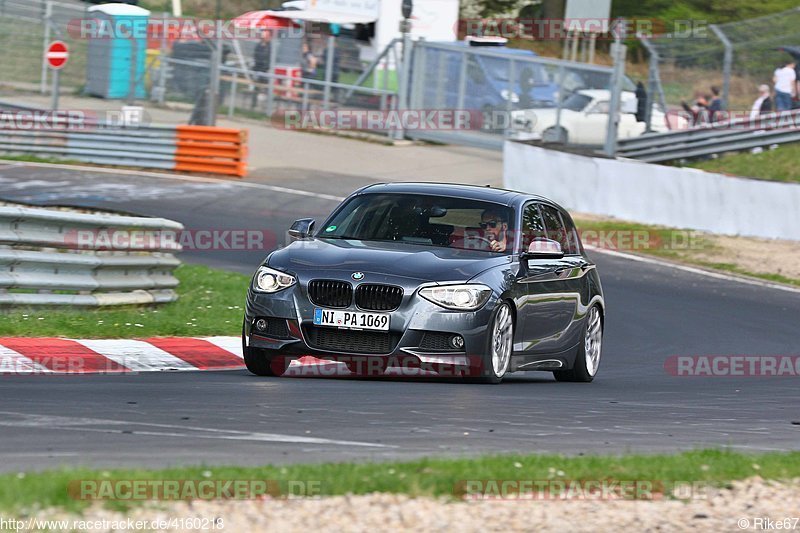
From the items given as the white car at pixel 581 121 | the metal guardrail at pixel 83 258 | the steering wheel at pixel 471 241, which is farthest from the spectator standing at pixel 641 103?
the steering wheel at pixel 471 241

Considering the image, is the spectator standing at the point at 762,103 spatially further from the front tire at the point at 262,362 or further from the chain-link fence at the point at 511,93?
the front tire at the point at 262,362

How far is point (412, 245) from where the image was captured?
408 inches

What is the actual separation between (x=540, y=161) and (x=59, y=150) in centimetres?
951

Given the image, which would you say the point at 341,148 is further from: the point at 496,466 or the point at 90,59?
the point at 496,466

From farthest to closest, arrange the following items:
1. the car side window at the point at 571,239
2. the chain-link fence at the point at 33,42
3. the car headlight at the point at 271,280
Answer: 1. the chain-link fence at the point at 33,42
2. the car side window at the point at 571,239
3. the car headlight at the point at 271,280

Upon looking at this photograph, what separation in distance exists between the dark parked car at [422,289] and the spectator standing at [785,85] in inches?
631

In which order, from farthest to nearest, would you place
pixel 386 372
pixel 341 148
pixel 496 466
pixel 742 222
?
pixel 341 148 < pixel 742 222 < pixel 386 372 < pixel 496 466

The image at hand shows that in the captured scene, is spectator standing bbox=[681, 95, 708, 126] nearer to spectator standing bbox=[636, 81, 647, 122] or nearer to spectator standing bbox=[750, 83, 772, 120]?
spectator standing bbox=[636, 81, 647, 122]

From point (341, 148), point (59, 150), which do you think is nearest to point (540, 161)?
point (341, 148)

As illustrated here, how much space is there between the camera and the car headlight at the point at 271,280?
974cm

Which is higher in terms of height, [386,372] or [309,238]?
[309,238]

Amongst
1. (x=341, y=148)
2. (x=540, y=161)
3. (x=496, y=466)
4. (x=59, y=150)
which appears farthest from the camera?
(x=341, y=148)

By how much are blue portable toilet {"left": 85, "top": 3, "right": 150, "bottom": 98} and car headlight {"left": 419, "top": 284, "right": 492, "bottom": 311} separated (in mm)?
25534

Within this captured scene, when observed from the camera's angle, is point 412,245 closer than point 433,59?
Yes
